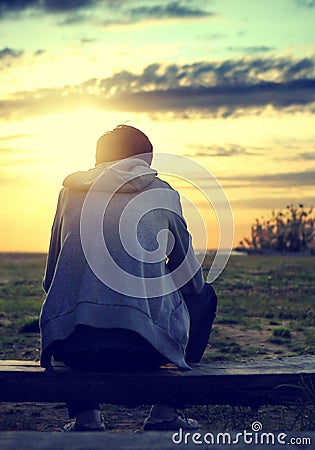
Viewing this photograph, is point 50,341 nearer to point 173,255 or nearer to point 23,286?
point 173,255

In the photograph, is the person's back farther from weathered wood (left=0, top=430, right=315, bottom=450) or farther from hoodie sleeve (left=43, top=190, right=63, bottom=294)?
weathered wood (left=0, top=430, right=315, bottom=450)

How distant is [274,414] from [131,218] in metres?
1.95

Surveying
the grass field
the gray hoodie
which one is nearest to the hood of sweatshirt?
the gray hoodie

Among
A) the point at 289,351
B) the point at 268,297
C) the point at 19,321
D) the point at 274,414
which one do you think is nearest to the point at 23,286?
the point at 268,297

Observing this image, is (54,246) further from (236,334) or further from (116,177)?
(236,334)

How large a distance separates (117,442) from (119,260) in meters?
1.50

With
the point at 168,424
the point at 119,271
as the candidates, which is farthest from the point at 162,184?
the point at 168,424

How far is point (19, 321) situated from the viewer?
450 inches

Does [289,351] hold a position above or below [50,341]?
below

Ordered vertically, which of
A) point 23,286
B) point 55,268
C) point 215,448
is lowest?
point 23,286

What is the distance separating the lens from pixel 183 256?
504 cm

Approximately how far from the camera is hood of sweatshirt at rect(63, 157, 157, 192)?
15.8 ft

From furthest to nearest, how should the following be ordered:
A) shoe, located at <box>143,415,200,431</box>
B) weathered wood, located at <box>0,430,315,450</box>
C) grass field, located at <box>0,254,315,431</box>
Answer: grass field, located at <box>0,254,315,431</box>
shoe, located at <box>143,415,200,431</box>
weathered wood, located at <box>0,430,315,450</box>

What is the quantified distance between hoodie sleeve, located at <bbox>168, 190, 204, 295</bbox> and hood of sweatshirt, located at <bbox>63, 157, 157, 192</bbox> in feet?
0.96
